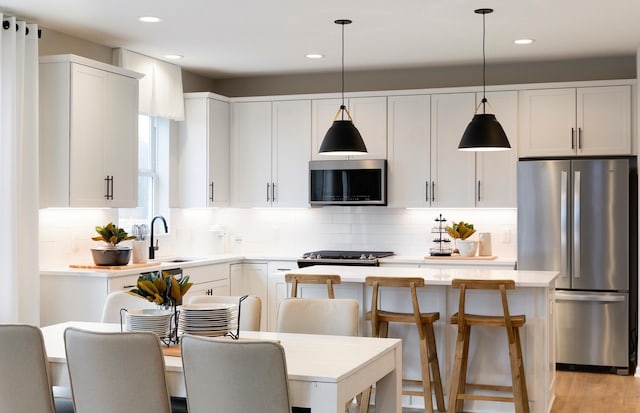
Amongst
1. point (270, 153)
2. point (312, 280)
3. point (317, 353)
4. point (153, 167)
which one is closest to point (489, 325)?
point (312, 280)

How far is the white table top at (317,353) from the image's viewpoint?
286cm

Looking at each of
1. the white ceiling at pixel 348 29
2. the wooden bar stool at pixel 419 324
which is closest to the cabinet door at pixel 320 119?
the white ceiling at pixel 348 29

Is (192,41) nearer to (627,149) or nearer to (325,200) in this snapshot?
(325,200)

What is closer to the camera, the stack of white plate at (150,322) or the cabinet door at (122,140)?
the stack of white plate at (150,322)

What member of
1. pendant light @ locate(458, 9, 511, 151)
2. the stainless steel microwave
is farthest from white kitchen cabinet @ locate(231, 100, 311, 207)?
pendant light @ locate(458, 9, 511, 151)

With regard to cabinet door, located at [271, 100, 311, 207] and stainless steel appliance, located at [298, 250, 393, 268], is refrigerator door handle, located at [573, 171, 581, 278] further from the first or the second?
cabinet door, located at [271, 100, 311, 207]

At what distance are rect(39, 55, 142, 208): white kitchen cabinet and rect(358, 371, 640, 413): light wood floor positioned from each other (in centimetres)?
254

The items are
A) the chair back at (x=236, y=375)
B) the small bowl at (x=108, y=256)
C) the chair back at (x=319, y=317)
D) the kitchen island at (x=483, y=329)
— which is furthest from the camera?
the small bowl at (x=108, y=256)

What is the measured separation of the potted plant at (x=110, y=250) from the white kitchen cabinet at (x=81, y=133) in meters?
0.23

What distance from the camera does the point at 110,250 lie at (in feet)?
19.2

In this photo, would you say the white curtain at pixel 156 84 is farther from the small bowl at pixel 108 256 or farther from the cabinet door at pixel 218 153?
the small bowl at pixel 108 256

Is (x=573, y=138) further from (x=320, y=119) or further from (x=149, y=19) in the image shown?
(x=149, y=19)

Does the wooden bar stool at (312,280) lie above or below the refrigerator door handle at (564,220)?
below

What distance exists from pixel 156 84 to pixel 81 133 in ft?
4.51
